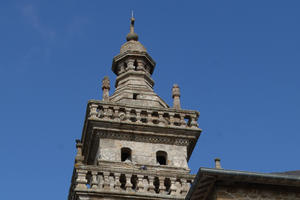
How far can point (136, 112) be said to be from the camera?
86.6ft

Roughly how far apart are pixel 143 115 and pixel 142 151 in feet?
5.13

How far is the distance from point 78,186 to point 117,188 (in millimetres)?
1312

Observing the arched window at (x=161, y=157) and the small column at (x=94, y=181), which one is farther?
Answer: the arched window at (x=161, y=157)

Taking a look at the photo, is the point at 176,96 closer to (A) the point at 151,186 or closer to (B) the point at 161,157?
(B) the point at 161,157

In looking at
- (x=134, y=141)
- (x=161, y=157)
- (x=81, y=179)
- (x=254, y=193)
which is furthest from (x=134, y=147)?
(x=254, y=193)

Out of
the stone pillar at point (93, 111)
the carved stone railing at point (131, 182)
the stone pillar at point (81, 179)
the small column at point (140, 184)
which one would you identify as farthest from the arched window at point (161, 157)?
the stone pillar at point (81, 179)

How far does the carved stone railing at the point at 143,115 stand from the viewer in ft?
85.7

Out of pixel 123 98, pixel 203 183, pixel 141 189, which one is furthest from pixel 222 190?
pixel 123 98

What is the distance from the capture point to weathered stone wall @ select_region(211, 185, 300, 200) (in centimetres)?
1720

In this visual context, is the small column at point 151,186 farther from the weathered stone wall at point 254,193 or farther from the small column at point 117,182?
the weathered stone wall at point 254,193

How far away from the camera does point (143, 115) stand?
87.0 feet

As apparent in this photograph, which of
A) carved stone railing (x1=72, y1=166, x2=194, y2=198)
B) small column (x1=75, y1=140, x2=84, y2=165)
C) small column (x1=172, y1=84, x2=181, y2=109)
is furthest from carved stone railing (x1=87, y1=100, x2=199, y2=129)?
carved stone railing (x1=72, y1=166, x2=194, y2=198)

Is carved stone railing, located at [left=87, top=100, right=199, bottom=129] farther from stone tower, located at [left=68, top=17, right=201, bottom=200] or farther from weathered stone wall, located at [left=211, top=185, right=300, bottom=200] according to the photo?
weathered stone wall, located at [left=211, top=185, right=300, bottom=200]

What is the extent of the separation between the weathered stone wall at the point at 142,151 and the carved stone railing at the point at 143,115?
0.83 meters
